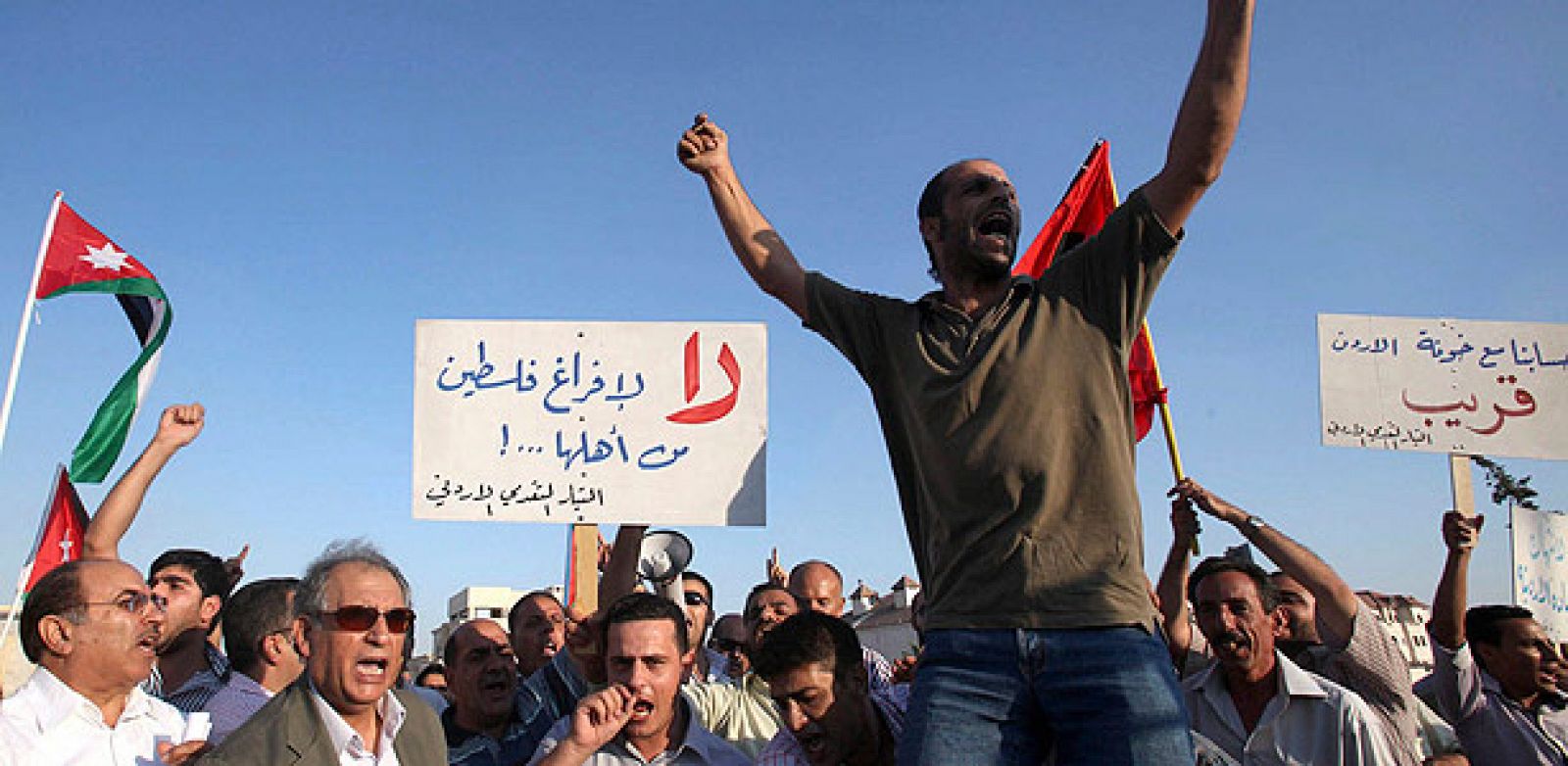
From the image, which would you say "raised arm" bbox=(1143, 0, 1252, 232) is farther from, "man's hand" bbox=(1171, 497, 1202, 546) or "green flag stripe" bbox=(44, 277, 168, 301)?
"green flag stripe" bbox=(44, 277, 168, 301)

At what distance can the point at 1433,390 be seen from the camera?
22.8ft

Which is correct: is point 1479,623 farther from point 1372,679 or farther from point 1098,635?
point 1098,635

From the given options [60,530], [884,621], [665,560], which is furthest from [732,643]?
[884,621]

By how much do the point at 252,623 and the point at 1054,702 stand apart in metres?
3.93

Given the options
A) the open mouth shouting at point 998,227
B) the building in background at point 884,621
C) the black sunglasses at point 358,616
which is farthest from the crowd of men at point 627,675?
the building in background at point 884,621

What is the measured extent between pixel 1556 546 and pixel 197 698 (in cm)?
740

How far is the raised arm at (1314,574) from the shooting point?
479cm

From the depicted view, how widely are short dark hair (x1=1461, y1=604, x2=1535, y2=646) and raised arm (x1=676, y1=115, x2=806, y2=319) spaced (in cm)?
464

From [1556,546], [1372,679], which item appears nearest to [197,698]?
[1372,679]

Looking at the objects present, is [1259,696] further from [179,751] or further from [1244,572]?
[179,751]

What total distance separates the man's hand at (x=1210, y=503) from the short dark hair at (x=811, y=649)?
67.6 inches

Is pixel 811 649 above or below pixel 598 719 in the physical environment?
above

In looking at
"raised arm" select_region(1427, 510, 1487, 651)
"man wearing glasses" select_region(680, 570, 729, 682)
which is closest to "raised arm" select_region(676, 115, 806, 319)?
"man wearing glasses" select_region(680, 570, 729, 682)

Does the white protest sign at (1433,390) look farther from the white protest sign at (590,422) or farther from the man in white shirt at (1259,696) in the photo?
the white protest sign at (590,422)
